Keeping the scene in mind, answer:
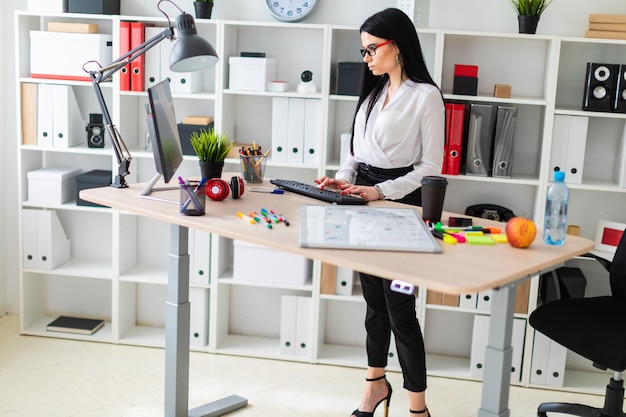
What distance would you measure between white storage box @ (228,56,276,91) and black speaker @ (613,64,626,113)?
171 cm

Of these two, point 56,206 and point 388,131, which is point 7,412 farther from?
point 388,131

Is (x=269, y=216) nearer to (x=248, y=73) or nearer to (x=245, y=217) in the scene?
(x=245, y=217)

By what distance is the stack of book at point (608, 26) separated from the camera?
3.85m

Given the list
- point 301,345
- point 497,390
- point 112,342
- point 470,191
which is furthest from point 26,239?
point 497,390

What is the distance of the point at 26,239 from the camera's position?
442 centimetres

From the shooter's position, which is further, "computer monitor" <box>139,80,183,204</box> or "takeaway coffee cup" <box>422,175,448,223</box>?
"computer monitor" <box>139,80,183,204</box>

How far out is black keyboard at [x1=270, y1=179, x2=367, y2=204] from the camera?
2898 mm

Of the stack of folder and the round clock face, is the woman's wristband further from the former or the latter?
the round clock face

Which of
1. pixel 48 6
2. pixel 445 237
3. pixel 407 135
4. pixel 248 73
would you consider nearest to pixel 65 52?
pixel 48 6

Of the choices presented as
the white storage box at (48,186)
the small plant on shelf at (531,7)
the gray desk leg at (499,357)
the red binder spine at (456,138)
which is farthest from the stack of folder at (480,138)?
the white storage box at (48,186)

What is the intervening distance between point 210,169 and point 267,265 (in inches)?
46.1

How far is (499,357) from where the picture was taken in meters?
2.36

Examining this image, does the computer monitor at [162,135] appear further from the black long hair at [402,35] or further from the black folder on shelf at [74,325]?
the black folder on shelf at [74,325]

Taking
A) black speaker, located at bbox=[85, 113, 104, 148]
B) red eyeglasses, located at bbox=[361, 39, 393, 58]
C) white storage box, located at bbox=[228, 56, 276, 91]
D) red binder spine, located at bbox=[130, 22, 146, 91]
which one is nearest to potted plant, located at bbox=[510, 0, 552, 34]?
red eyeglasses, located at bbox=[361, 39, 393, 58]
